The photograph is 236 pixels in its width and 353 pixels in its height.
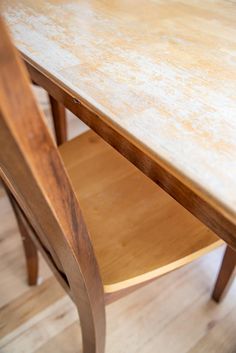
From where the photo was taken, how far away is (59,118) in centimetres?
125

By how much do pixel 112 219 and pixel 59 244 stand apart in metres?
0.30

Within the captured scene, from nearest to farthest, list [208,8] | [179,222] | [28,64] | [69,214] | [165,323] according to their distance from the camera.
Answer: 1. [69,214]
2. [28,64]
3. [179,222]
4. [208,8]
5. [165,323]

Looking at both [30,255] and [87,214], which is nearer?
[87,214]

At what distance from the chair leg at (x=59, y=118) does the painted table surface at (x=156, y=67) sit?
1.42 feet

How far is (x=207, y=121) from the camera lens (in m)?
0.44

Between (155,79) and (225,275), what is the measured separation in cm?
64

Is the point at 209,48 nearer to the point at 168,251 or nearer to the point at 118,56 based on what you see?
the point at 118,56

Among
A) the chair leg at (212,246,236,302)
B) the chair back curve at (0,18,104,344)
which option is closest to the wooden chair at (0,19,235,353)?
the chair back curve at (0,18,104,344)

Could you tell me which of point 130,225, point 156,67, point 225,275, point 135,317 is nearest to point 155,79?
point 156,67

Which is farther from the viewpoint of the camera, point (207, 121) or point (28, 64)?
point (28, 64)

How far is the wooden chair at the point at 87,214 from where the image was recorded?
24 cm

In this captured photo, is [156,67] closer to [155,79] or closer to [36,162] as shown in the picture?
[155,79]

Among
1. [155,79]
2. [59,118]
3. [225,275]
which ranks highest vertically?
[155,79]

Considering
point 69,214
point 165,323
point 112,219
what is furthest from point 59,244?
point 165,323
